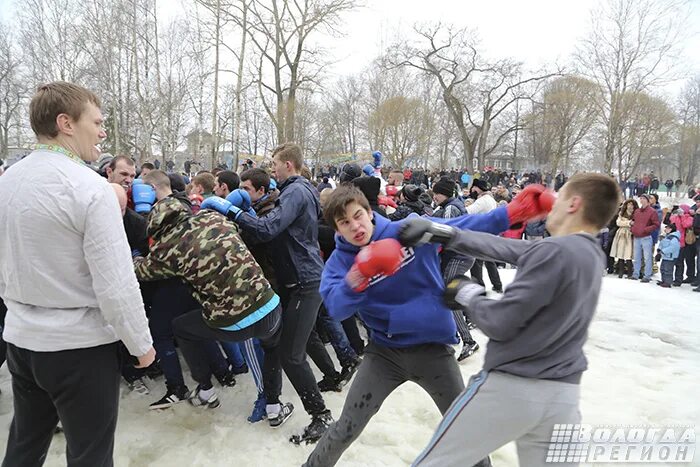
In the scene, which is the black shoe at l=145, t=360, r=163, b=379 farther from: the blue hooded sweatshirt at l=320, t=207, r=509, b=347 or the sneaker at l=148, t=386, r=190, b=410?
the blue hooded sweatshirt at l=320, t=207, r=509, b=347

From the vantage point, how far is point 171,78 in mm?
20625

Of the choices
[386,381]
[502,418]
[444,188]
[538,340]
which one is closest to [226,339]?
[386,381]

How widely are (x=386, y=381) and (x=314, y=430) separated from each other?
1.05 m

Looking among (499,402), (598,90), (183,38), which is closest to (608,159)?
(598,90)

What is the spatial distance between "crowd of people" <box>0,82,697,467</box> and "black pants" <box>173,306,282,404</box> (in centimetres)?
1

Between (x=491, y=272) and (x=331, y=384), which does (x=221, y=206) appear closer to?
(x=331, y=384)

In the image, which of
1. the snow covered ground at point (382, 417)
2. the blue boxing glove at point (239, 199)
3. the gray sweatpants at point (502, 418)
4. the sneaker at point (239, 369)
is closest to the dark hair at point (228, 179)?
the blue boxing glove at point (239, 199)

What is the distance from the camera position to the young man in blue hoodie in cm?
214

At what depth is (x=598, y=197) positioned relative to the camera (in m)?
1.66

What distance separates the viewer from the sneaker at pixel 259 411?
321cm

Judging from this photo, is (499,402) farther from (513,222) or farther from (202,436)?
(202,436)

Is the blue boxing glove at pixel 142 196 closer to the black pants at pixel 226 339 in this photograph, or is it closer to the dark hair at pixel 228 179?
the dark hair at pixel 228 179

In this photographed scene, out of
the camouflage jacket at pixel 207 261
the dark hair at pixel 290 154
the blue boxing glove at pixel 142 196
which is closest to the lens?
the camouflage jacket at pixel 207 261

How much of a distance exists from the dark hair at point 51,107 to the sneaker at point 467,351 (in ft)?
12.8
